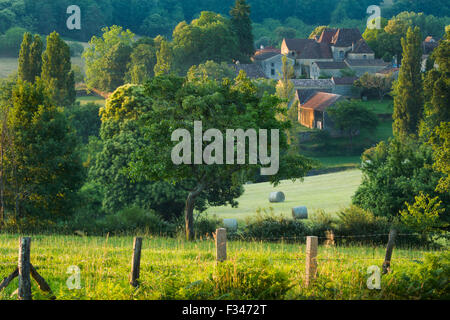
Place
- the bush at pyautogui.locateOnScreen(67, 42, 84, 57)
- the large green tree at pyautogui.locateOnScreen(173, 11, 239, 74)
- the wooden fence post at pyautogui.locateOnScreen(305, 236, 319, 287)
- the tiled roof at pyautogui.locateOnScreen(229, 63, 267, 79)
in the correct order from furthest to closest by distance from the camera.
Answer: the bush at pyautogui.locateOnScreen(67, 42, 84, 57) < the large green tree at pyautogui.locateOnScreen(173, 11, 239, 74) < the tiled roof at pyautogui.locateOnScreen(229, 63, 267, 79) < the wooden fence post at pyautogui.locateOnScreen(305, 236, 319, 287)

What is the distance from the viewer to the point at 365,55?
142 metres

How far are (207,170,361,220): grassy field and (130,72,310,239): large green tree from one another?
1555 centimetres

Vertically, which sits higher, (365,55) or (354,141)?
(365,55)

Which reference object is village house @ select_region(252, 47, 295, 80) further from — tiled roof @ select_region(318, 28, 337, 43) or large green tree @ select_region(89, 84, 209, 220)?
large green tree @ select_region(89, 84, 209, 220)

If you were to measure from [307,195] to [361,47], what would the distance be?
296 feet

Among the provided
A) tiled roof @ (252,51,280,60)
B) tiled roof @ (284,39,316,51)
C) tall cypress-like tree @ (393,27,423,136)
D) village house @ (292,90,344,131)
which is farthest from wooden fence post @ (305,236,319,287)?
tiled roof @ (284,39,316,51)

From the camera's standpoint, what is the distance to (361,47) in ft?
468

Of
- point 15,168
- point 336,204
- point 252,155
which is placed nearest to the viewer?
point 252,155

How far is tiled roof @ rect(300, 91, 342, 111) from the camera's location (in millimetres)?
100156

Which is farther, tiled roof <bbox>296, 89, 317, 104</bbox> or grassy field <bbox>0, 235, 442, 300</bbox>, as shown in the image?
tiled roof <bbox>296, 89, 317, 104</bbox>
